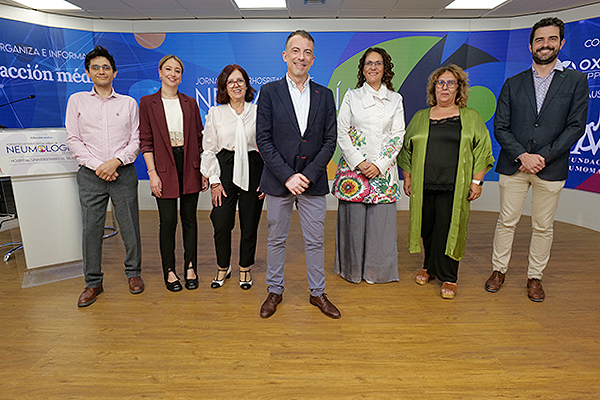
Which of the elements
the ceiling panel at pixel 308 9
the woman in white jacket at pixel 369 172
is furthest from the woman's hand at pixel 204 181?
the ceiling panel at pixel 308 9

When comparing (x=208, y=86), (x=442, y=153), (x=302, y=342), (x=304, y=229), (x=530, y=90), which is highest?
(x=208, y=86)

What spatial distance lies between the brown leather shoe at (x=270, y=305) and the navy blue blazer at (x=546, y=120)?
1987 mm

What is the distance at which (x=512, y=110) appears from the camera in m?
2.77

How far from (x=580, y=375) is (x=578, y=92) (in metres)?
1.85

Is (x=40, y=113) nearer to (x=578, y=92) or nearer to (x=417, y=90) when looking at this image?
(x=417, y=90)

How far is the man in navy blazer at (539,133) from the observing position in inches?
102

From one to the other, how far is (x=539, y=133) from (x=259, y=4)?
154 inches

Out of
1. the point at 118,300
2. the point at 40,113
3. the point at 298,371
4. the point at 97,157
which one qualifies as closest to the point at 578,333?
the point at 298,371

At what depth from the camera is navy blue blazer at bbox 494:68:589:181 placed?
2.59 m

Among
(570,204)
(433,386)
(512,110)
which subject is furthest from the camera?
(570,204)

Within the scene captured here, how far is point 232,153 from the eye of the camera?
271 cm

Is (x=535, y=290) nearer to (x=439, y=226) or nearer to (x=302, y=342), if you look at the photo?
(x=439, y=226)

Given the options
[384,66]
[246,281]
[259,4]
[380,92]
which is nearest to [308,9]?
[259,4]

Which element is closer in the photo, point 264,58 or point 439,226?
point 439,226
